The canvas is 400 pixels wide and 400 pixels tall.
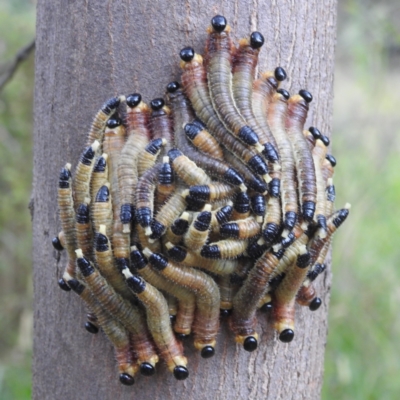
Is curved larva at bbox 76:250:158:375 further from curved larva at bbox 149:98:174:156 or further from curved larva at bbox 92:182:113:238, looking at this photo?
curved larva at bbox 149:98:174:156

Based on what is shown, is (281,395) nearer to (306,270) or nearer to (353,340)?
(306,270)

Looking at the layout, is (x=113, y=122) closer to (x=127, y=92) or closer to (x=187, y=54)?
(x=127, y=92)

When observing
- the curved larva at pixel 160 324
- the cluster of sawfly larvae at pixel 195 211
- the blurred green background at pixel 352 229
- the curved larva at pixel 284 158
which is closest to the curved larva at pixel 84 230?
the cluster of sawfly larvae at pixel 195 211

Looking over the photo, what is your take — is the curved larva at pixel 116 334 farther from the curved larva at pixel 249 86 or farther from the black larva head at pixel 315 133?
the black larva head at pixel 315 133

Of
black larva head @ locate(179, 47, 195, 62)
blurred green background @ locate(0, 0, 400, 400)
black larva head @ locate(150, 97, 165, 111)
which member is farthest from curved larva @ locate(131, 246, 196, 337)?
blurred green background @ locate(0, 0, 400, 400)

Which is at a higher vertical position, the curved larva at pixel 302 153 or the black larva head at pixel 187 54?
the black larva head at pixel 187 54

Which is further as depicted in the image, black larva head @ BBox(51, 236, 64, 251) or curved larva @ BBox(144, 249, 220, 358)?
black larva head @ BBox(51, 236, 64, 251)

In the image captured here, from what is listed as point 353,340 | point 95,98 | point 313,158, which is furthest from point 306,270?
point 353,340
